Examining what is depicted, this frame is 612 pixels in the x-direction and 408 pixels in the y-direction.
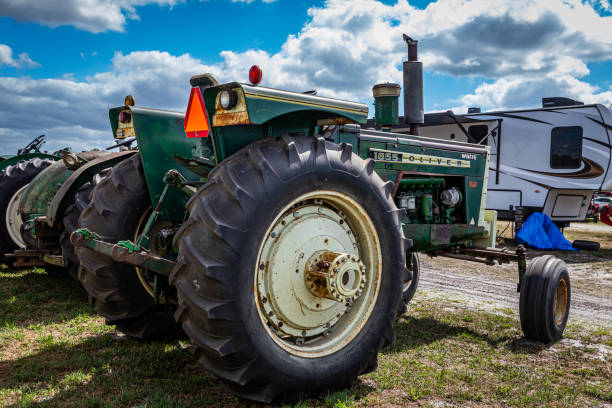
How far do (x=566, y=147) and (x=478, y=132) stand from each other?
2.03 meters

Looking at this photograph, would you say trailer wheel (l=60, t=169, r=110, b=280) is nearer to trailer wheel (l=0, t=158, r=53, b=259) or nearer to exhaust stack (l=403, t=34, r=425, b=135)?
trailer wheel (l=0, t=158, r=53, b=259)

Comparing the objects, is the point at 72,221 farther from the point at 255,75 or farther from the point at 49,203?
the point at 255,75

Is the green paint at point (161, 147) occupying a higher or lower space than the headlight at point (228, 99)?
lower

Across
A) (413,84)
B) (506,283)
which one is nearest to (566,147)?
(506,283)

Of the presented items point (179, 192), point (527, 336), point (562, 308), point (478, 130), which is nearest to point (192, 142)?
point (179, 192)

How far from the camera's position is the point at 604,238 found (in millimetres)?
13977

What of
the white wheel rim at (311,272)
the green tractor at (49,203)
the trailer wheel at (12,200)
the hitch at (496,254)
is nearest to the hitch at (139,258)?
the white wheel rim at (311,272)

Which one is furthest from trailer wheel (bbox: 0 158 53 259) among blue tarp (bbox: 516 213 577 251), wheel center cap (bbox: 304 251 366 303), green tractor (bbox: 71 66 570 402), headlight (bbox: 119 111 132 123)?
blue tarp (bbox: 516 213 577 251)

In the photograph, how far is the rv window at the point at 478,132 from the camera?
12.3 metres

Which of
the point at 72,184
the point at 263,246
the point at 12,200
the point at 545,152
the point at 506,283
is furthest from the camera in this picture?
the point at 545,152

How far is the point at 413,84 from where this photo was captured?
17.3 ft

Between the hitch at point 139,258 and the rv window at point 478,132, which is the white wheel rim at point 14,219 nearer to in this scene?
the hitch at point 139,258

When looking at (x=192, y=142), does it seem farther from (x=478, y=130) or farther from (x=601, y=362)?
(x=478, y=130)

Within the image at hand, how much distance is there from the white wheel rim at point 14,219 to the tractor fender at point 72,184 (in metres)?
2.29
